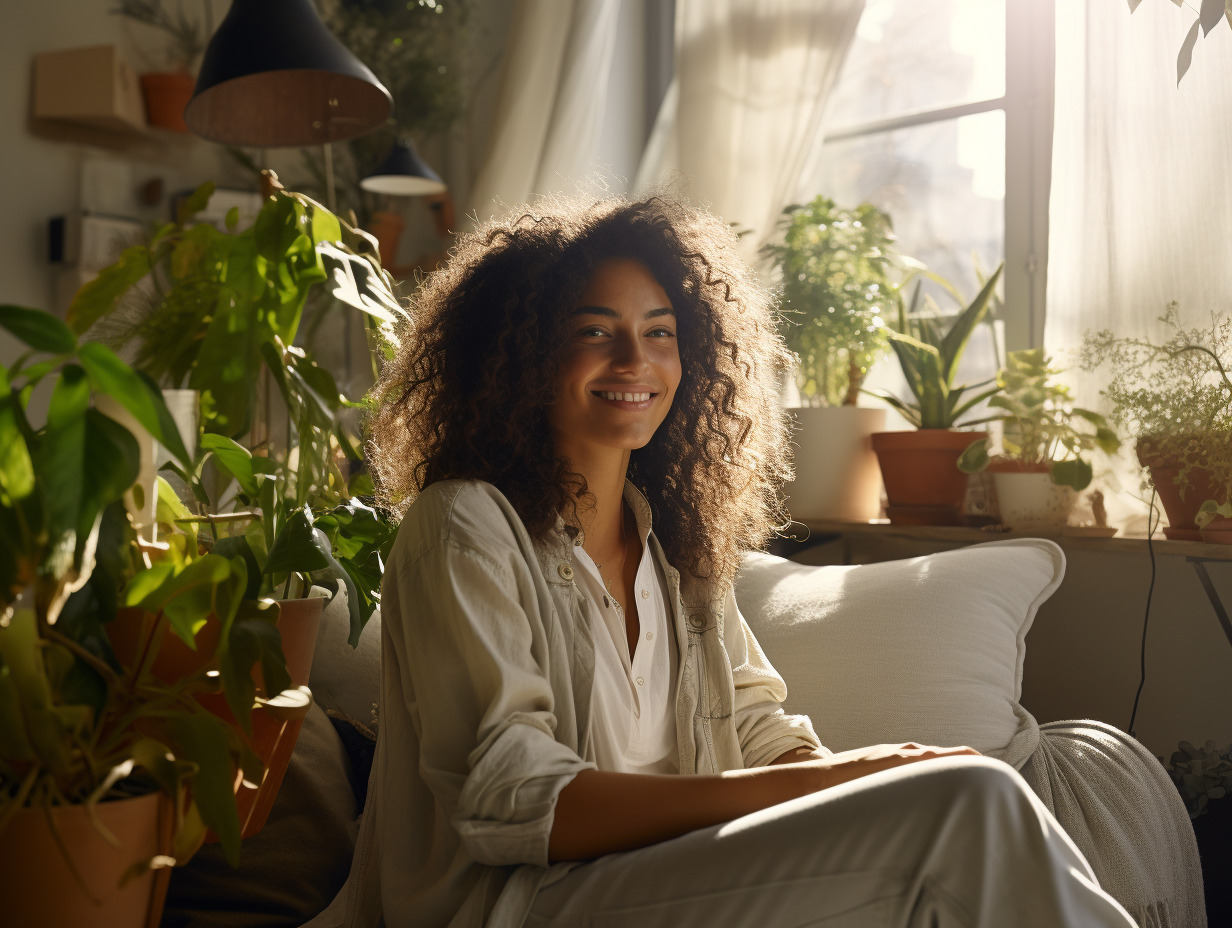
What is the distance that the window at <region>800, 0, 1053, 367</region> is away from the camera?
211cm

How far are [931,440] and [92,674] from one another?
1.46 meters

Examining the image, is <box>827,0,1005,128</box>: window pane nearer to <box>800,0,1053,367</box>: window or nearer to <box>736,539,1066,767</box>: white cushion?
<box>800,0,1053,367</box>: window

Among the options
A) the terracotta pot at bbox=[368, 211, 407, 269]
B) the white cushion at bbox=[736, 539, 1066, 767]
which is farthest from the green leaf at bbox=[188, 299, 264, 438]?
the terracotta pot at bbox=[368, 211, 407, 269]

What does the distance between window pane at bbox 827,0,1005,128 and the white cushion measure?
115cm

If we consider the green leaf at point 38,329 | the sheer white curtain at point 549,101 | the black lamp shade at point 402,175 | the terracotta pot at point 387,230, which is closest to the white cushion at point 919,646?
the green leaf at point 38,329

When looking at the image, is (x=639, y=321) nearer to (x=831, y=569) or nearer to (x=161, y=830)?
(x=831, y=569)

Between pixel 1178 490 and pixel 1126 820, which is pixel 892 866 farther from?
pixel 1178 490

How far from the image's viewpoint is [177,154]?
3053mm

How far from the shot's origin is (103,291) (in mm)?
1207

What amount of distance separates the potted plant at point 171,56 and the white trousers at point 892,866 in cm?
267

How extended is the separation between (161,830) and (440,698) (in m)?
0.27

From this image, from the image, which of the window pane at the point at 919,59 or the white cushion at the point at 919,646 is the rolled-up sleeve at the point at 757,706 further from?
the window pane at the point at 919,59

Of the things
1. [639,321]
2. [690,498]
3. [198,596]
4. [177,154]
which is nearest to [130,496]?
[198,596]

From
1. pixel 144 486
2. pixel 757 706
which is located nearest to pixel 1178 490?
pixel 757 706
